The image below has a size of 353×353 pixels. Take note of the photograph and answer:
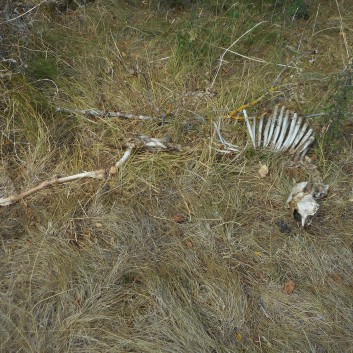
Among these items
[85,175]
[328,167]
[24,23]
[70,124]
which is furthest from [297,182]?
[24,23]

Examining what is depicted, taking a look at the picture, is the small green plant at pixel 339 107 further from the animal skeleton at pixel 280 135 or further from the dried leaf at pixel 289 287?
the dried leaf at pixel 289 287

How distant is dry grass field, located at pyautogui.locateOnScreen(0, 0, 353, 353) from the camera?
6.05 feet

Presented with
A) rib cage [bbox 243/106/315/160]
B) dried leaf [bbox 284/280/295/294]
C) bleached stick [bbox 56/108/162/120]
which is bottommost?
dried leaf [bbox 284/280/295/294]

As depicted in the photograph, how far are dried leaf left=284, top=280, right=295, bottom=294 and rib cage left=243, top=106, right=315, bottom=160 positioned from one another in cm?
75

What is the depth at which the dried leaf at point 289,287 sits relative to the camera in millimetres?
1951

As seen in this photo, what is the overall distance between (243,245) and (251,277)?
17 centimetres

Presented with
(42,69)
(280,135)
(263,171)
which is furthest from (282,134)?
(42,69)

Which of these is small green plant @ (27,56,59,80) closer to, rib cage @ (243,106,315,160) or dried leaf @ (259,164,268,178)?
rib cage @ (243,106,315,160)

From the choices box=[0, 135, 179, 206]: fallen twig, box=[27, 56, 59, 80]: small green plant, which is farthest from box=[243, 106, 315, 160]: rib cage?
box=[27, 56, 59, 80]: small green plant

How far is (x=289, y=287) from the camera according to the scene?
6.44 ft

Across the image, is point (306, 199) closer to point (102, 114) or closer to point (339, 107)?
point (339, 107)

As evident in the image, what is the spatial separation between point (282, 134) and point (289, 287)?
88 centimetres

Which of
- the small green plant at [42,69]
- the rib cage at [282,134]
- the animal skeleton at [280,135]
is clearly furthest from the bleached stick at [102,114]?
the rib cage at [282,134]

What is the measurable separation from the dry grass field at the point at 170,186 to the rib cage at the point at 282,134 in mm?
72
